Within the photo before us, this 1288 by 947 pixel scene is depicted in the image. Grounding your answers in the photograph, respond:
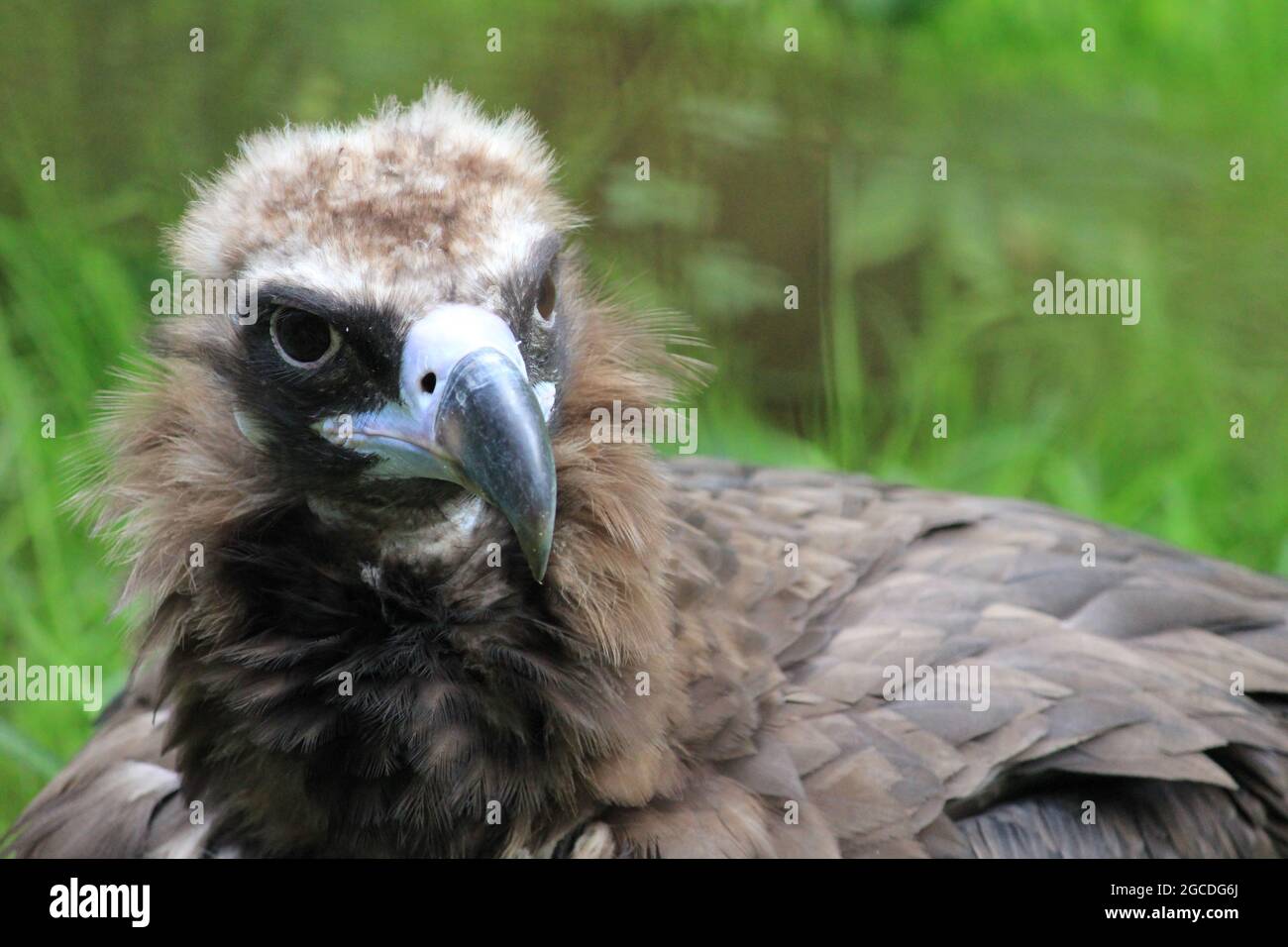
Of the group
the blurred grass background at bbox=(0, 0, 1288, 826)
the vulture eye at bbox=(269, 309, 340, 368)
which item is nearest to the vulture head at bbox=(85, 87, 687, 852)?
the vulture eye at bbox=(269, 309, 340, 368)

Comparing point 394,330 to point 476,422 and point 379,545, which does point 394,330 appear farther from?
point 379,545

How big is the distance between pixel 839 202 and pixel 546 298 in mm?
3084

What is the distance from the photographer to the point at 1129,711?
305cm

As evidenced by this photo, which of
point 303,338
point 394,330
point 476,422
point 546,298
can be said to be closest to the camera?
point 476,422

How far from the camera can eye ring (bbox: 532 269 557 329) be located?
2.81 m

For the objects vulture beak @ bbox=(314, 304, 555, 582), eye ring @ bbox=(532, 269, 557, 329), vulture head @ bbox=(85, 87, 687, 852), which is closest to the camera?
vulture beak @ bbox=(314, 304, 555, 582)

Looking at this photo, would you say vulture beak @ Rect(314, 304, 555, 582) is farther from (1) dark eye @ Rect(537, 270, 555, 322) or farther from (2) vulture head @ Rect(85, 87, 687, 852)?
(1) dark eye @ Rect(537, 270, 555, 322)

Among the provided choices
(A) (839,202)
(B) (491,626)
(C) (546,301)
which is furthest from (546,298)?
(A) (839,202)

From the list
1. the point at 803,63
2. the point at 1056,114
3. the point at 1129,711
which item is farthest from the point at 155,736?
the point at 1056,114

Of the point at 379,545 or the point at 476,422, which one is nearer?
the point at 476,422

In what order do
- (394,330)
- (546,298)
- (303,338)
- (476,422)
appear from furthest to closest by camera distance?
(546,298) < (303,338) < (394,330) < (476,422)

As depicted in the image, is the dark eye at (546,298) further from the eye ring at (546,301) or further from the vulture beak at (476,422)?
the vulture beak at (476,422)

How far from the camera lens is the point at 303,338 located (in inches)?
107

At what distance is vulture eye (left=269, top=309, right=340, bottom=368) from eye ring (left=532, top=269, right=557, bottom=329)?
36 centimetres
